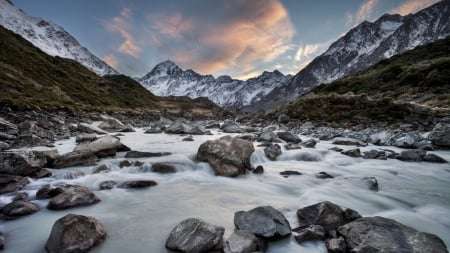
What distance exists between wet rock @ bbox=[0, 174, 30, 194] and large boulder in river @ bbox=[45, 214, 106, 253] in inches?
115

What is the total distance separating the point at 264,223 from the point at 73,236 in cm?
282

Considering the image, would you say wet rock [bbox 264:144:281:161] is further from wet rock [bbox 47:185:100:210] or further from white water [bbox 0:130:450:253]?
wet rock [bbox 47:185:100:210]

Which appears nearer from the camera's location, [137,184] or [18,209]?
[18,209]

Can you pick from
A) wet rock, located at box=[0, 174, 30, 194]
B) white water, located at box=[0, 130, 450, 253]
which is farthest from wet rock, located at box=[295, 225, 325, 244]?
wet rock, located at box=[0, 174, 30, 194]

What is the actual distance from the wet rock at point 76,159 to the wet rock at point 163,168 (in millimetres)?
2072

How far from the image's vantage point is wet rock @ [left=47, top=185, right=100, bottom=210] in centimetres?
509

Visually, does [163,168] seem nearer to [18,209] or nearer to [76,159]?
[76,159]

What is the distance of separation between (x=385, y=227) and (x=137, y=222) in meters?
4.23

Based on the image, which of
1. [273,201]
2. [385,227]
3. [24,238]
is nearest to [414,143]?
[273,201]

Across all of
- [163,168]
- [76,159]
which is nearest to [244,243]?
[163,168]

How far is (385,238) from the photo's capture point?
3.45 metres

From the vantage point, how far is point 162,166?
8.50 m

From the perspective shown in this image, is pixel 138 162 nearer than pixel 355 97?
Yes

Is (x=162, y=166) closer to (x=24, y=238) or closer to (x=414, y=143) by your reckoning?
(x=24, y=238)
